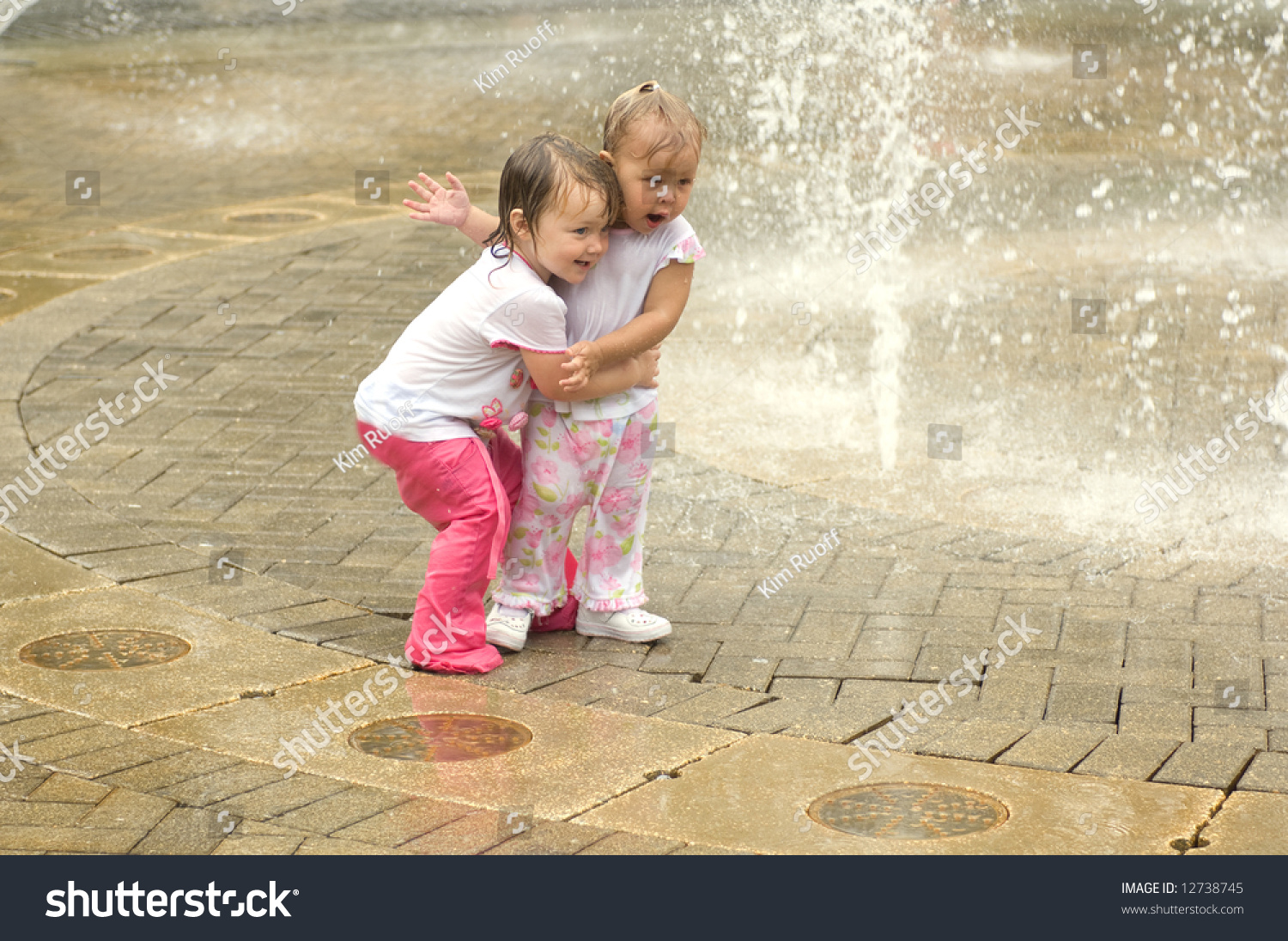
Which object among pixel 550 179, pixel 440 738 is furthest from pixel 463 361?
pixel 440 738

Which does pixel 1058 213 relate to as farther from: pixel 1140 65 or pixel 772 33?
pixel 1140 65

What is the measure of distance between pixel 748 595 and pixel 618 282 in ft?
3.79

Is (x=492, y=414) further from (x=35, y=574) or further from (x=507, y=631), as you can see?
(x=35, y=574)

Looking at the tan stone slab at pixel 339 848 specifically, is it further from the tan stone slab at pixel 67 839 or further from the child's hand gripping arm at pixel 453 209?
the child's hand gripping arm at pixel 453 209

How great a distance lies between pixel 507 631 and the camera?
4.55m

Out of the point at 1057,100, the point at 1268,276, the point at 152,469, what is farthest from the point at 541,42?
the point at 152,469

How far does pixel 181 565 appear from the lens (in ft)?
17.0

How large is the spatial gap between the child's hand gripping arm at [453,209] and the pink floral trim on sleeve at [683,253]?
0.49 metres

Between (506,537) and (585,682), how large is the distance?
19.8 inches

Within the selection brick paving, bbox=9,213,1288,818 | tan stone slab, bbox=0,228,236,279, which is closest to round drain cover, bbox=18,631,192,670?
brick paving, bbox=9,213,1288,818

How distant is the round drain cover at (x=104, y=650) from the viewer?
438 cm

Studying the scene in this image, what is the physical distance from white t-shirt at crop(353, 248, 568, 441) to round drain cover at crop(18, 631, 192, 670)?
2.76 ft

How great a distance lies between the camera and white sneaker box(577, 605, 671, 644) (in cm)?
461

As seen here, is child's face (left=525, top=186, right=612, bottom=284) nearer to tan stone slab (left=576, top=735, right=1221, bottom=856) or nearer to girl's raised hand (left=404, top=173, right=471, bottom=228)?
girl's raised hand (left=404, top=173, right=471, bottom=228)
